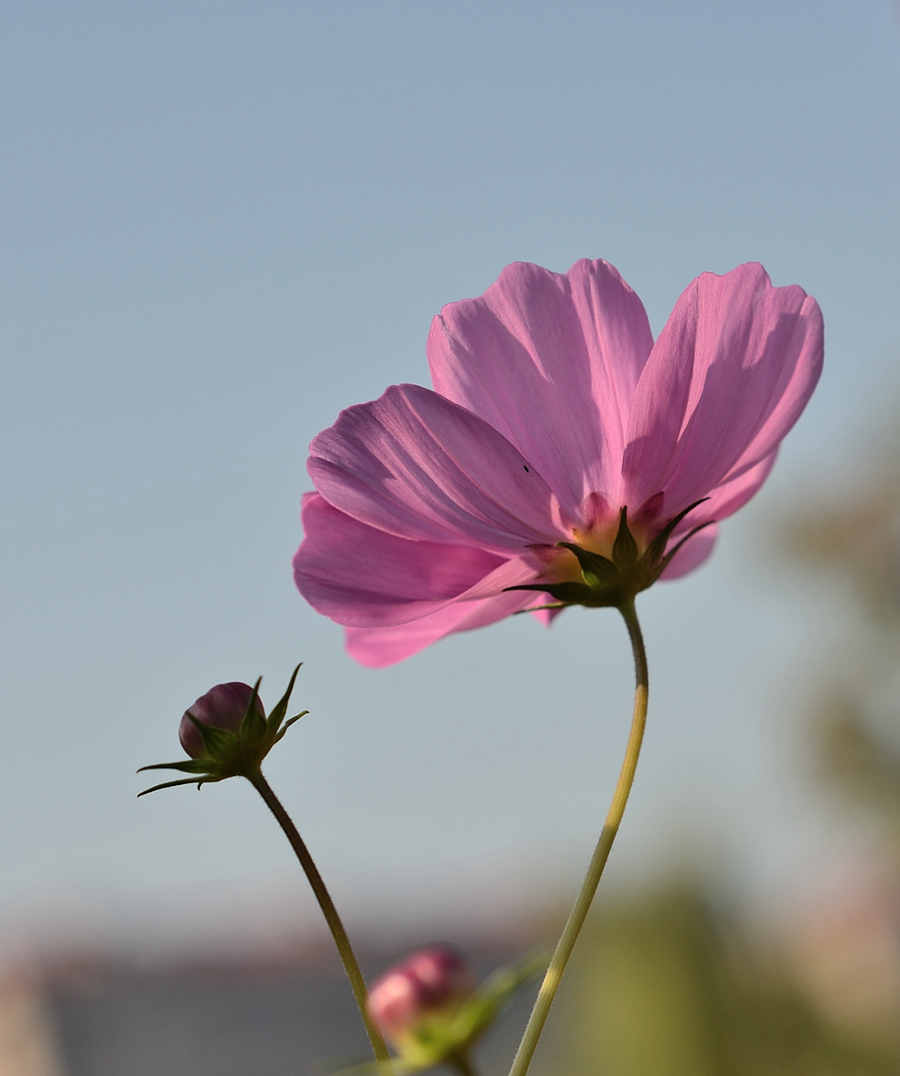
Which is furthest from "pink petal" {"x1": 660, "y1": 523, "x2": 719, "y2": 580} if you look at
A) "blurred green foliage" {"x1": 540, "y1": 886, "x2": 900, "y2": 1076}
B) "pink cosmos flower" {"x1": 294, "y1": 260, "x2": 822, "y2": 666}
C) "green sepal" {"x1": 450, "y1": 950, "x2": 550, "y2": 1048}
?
"blurred green foliage" {"x1": 540, "y1": 886, "x2": 900, "y2": 1076}

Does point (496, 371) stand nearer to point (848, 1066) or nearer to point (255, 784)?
point (255, 784)

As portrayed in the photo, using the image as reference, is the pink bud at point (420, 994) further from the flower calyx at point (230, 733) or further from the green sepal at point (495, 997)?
the flower calyx at point (230, 733)

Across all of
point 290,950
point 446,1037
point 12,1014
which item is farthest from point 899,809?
point 446,1037

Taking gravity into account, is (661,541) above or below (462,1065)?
above

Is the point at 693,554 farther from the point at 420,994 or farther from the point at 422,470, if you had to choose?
the point at 420,994

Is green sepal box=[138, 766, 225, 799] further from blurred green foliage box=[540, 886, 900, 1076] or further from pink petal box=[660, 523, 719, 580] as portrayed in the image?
blurred green foliage box=[540, 886, 900, 1076]

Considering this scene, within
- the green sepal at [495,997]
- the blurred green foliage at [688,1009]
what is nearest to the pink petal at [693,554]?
the green sepal at [495,997]

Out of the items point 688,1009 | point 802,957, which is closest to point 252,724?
point 688,1009
